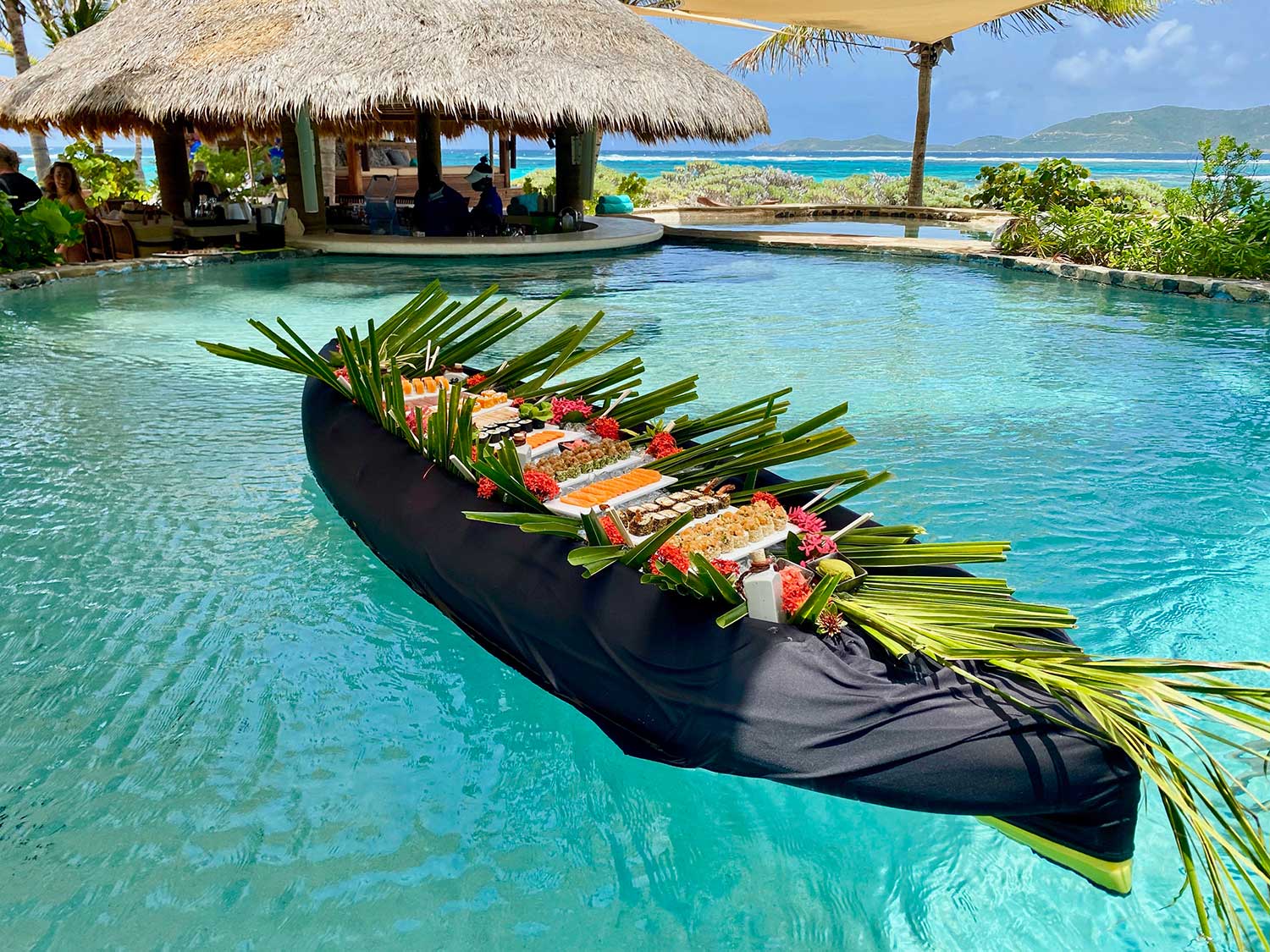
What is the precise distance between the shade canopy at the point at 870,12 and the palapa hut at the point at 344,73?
3.24ft

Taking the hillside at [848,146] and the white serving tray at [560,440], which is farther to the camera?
the hillside at [848,146]

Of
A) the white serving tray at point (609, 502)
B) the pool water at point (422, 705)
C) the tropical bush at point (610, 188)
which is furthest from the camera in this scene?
the tropical bush at point (610, 188)

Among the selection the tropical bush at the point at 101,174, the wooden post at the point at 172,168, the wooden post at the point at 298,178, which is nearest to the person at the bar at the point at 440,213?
the wooden post at the point at 298,178

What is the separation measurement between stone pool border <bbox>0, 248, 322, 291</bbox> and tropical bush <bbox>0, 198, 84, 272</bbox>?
0.16 metres

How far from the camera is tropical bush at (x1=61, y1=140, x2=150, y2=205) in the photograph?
1255cm

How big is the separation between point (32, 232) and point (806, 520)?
30.7 feet

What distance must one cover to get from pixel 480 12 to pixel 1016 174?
9.05 m

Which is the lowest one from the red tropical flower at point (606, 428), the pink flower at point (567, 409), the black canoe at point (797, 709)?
the black canoe at point (797, 709)

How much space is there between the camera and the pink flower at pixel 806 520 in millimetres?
2201

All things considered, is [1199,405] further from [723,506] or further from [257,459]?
[257,459]

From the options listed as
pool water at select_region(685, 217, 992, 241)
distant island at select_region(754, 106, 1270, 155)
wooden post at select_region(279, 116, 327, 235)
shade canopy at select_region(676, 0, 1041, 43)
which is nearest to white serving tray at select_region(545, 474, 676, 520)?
shade canopy at select_region(676, 0, 1041, 43)

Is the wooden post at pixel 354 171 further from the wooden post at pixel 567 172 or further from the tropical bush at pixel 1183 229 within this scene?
the tropical bush at pixel 1183 229

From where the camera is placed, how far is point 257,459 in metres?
4.49

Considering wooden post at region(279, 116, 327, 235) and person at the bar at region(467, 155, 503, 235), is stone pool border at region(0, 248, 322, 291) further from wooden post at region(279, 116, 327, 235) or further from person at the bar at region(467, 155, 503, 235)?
person at the bar at region(467, 155, 503, 235)
